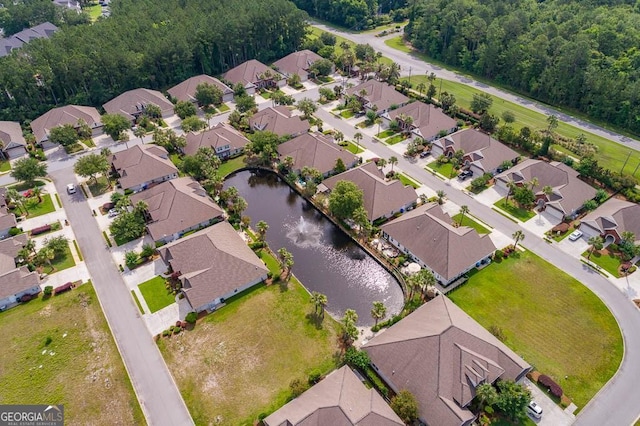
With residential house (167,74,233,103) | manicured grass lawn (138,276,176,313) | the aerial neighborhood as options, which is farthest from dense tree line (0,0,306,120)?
manicured grass lawn (138,276,176,313)

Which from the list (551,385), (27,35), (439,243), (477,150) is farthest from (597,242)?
(27,35)

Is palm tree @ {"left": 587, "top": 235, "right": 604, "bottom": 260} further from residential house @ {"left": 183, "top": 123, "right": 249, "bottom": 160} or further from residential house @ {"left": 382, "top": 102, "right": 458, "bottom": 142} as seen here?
residential house @ {"left": 183, "top": 123, "right": 249, "bottom": 160}

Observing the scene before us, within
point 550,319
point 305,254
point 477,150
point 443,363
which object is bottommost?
point 305,254

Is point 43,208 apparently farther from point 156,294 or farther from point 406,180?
point 406,180

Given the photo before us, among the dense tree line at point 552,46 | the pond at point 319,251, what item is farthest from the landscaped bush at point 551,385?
the dense tree line at point 552,46

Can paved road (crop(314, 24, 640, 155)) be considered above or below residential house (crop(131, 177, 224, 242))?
above
